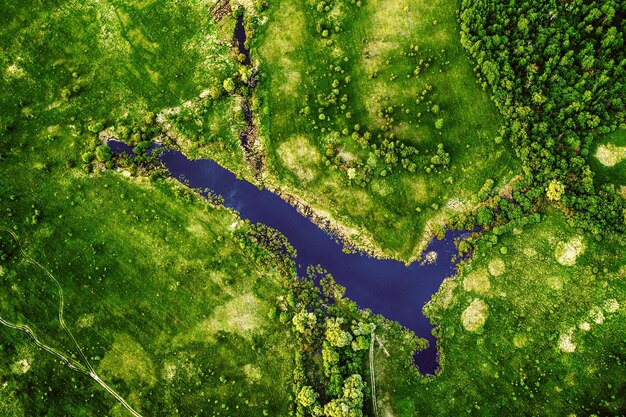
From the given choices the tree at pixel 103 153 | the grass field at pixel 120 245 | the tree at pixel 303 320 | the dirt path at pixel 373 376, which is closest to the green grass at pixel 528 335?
the dirt path at pixel 373 376

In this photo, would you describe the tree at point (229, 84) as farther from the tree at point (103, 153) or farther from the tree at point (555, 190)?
the tree at point (555, 190)

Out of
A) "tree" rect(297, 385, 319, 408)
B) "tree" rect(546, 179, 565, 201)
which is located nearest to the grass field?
"tree" rect(297, 385, 319, 408)

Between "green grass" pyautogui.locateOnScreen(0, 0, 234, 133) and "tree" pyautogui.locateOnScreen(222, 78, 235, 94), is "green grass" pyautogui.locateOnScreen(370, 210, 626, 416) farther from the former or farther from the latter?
"green grass" pyautogui.locateOnScreen(0, 0, 234, 133)

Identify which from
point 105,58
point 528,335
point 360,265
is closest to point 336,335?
point 360,265

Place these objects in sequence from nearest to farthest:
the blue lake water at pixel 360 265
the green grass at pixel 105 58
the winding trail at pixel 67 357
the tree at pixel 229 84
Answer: the winding trail at pixel 67 357
the blue lake water at pixel 360 265
the tree at pixel 229 84
the green grass at pixel 105 58

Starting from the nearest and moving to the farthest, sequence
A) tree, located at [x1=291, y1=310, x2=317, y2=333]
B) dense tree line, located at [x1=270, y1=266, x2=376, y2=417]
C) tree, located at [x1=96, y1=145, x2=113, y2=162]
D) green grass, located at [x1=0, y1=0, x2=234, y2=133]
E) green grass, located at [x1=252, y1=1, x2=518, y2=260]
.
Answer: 1. dense tree line, located at [x1=270, y1=266, x2=376, y2=417]
2. tree, located at [x1=291, y1=310, x2=317, y2=333]
3. tree, located at [x1=96, y1=145, x2=113, y2=162]
4. green grass, located at [x1=252, y1=1, x2=518, y2=260]
5. green grass, located at [x1=0, y1=0, x2=234, y2=133]

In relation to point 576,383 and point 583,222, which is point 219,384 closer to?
point 576,383

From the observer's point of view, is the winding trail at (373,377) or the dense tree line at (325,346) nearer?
the dense tree line at (325,346)
